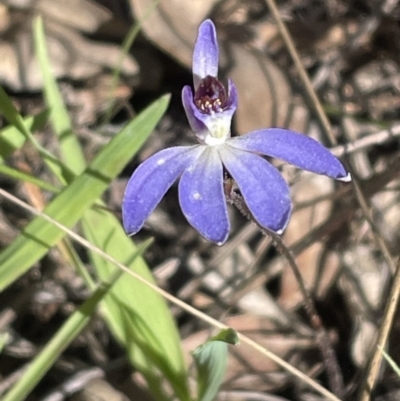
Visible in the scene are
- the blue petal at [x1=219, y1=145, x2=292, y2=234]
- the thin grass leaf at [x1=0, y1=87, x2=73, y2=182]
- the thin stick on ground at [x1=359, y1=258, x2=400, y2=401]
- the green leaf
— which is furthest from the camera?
the thin grass leaf at [x1=0, y1=87, x2=73, y2=182]

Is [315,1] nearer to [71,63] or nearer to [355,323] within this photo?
[71,63]

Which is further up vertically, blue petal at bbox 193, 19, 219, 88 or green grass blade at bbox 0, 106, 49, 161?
blue petal at bbox 193, 19, 219, 88

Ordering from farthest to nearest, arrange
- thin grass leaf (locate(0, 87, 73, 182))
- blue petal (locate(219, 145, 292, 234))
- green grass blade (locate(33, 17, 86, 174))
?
green grass blade (locate(33, 17, 86, 174)), thin grass leaf (locate(0, 87, 73, 182)), blue petal (locate(219, 145, 292, 234))

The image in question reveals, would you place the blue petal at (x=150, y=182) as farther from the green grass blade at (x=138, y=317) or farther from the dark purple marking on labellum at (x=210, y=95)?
the green grass blade at (x=138, y=317)

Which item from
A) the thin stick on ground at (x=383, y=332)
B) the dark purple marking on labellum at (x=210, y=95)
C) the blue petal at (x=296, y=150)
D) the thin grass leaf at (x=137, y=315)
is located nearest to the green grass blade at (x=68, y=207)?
the thin grass leaf at (x=137, y=315)

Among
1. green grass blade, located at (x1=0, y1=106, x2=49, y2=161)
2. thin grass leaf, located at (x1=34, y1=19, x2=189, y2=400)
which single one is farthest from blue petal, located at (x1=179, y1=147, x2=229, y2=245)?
green grass blade, located at (x1=0, y1=106, x2=49, y2=161)

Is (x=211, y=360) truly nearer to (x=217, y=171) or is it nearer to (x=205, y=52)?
(x=217, y=171)

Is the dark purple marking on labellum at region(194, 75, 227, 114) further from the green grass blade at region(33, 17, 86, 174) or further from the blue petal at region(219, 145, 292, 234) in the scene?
the green grass blade at region(33, 17, 86, 174)

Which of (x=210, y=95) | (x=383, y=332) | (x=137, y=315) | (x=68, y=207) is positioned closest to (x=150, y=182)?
(x=210, y=95)

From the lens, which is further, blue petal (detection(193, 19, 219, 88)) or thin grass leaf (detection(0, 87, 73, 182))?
thin grass leaf (detection(0, 87, 73, 182))
